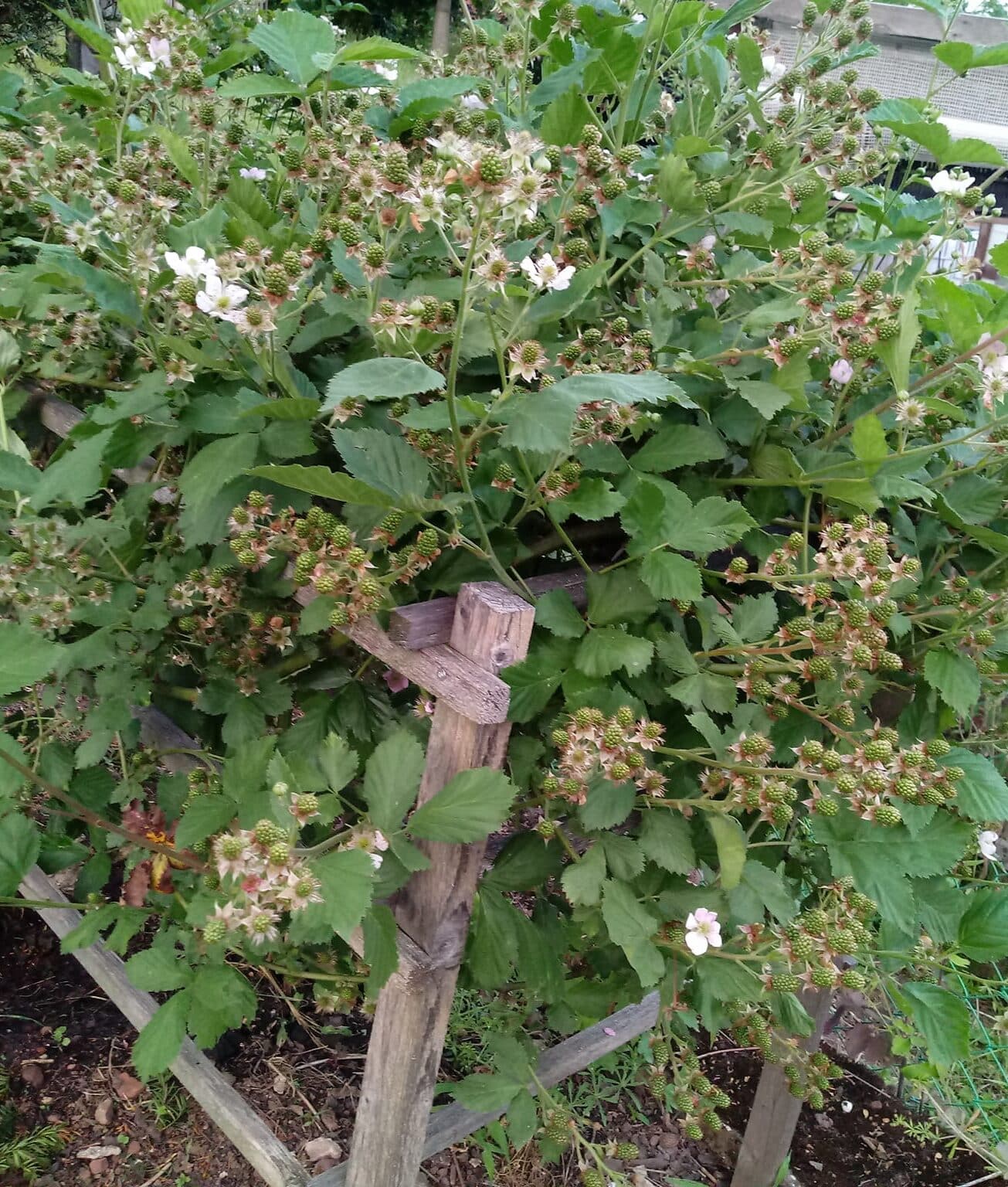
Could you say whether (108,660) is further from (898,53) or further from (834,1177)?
(898,53)

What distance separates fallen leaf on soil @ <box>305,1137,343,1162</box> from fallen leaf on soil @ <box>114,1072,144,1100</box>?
1.26 ft

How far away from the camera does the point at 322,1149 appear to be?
188 centimetres

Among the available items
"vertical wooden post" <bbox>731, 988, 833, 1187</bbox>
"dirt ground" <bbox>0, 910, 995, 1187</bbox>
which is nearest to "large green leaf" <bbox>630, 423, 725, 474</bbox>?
"vertical wooden post" <bbox>731, 988, 833, 1187</bbox>

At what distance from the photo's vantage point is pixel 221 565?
3.32ft

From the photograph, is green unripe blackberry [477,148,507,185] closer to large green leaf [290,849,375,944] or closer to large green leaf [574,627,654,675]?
large green leaf [574,627,654,675]

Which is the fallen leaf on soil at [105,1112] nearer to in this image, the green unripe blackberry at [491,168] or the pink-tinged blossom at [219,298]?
the pink-tinged blossom at [219,298]

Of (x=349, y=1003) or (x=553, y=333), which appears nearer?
(x=553, y=333)

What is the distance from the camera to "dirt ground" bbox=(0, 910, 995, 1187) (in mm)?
1841

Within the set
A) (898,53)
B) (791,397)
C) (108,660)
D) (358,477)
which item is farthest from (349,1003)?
(898,53)

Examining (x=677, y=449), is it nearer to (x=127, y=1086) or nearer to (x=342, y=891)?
(x=342, y=891)

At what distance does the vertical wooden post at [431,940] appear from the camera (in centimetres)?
85

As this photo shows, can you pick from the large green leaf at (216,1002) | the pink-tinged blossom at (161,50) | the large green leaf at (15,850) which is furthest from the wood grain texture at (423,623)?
the pink-tinged blossom at (161,50)

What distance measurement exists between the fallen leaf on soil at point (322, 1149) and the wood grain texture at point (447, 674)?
4.69 ft

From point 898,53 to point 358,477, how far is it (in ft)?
24.2
